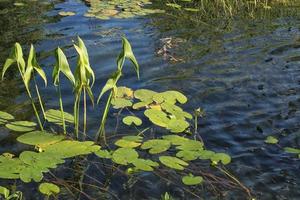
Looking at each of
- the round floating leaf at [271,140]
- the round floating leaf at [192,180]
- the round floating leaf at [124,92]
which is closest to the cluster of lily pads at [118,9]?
the round floating leaf at [124,92]

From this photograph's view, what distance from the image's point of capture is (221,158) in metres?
4.20

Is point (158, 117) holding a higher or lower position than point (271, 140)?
higher

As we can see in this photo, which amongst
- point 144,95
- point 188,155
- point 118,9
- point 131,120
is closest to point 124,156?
point 188,155

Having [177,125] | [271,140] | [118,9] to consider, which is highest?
[118,9]

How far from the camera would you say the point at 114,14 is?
→ 868cm

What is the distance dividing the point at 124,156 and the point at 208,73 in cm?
250

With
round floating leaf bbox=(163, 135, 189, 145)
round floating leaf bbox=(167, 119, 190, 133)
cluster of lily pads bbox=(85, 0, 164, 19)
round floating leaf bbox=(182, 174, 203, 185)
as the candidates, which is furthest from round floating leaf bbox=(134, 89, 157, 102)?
cluster of lily pads bbox=(85, 0, 164, 19)

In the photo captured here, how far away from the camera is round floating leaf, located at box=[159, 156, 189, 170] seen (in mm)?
4039

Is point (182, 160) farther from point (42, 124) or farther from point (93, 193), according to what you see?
point (42, 124)

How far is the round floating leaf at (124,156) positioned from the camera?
13.4 feet

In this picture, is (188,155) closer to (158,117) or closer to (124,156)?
(124,156)

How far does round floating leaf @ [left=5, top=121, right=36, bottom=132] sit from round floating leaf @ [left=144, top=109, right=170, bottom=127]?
107cm

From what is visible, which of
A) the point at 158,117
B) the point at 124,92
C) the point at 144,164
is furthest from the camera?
the point at 124,92

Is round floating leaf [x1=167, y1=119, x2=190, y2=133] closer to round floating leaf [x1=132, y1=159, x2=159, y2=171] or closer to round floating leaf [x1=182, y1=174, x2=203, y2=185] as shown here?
round floating leaf [x1=132, y1=159, x2=159, y2=171]
